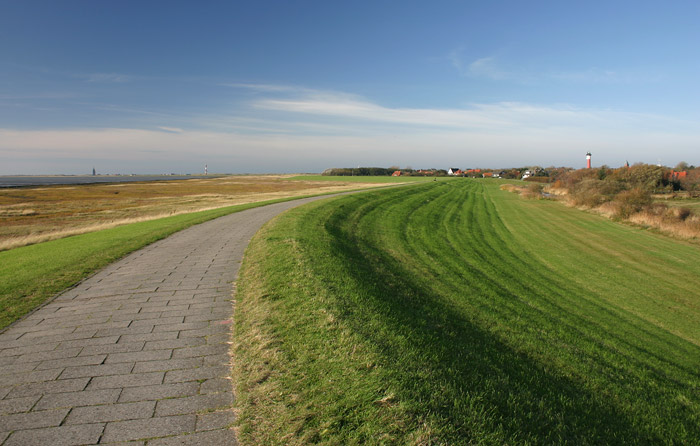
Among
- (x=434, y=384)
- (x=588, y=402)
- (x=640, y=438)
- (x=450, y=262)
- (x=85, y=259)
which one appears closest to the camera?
(x=434, y=384)

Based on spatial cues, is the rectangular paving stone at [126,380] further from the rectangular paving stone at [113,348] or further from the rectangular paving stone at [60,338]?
the rectangular paving stone at [60,338]

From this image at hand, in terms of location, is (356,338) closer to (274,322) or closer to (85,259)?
(274,322)

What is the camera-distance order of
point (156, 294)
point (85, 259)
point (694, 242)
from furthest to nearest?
point (694, 242) → point (85, 259) → point (156, 294)

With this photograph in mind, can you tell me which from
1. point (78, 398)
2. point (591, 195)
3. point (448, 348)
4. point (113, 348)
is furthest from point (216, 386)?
point (591, 195)

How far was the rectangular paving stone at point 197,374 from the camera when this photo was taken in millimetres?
3850

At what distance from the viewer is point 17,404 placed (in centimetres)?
343

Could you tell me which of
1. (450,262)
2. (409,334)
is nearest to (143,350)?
(409,334)

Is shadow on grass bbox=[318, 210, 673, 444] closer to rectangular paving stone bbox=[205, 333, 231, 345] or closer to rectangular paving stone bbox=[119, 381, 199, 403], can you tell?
rectangular paving stone bbox=[205, 333, 231, 345]

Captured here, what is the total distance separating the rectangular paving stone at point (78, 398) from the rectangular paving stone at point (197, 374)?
19.7 inches

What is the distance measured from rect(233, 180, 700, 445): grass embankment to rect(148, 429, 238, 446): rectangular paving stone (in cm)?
13

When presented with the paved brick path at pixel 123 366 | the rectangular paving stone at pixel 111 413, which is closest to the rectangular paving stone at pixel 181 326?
the paved brick path at pixel 123 366

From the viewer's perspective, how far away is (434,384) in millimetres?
3598

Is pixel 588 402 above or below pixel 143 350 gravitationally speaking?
below

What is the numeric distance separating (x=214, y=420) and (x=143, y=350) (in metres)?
2.01
